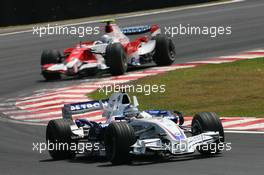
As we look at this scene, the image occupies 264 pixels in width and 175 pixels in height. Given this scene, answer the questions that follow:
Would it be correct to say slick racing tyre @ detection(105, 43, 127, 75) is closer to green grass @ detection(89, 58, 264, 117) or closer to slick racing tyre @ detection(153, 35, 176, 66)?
green grass @ detection(89, 58, 264, 117)

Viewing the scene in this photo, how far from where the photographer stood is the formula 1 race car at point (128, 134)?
1305cm

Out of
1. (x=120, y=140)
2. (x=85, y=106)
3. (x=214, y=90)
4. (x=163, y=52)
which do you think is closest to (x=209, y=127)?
(x=120, y=140)

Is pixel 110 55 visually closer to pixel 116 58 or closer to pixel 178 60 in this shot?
pixel 116 58

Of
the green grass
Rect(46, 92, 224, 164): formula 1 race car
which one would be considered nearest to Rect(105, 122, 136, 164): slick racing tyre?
Rect(46, 92, 224, 164): formula 1 race car

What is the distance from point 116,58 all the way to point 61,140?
10820 millimetres

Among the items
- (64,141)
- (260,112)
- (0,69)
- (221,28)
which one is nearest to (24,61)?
(0,69)

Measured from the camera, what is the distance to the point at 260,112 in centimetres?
1802

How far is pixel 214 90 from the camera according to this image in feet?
70.8

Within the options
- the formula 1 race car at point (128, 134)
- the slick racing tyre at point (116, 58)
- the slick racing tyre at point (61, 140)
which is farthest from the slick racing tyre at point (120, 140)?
the slick racing tyre at point (116, 58)

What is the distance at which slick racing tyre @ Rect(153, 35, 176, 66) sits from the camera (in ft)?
86.7

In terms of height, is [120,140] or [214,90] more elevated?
[120,140]

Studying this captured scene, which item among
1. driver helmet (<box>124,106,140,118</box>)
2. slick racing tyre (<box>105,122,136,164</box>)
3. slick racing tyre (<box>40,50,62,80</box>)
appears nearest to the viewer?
slick racing tyre (<box>105,122,136,164</box>)

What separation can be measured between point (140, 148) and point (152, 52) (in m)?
13.4

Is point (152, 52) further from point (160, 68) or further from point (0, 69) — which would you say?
point (0, 69)
